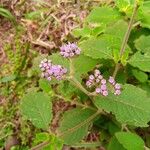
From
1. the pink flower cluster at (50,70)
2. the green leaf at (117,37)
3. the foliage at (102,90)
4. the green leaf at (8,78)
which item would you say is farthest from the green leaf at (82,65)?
the green leaf at (8,78)

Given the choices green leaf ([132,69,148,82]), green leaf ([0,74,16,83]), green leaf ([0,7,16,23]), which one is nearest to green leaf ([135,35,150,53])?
green leaf ([132,69,148,82])

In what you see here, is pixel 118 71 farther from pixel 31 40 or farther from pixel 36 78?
pixel 31 40

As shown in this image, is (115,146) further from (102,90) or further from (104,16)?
(104,16)

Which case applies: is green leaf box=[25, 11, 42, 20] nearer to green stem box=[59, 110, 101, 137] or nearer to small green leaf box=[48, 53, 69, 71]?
small green leaf box=[48, 53, 69, 71]

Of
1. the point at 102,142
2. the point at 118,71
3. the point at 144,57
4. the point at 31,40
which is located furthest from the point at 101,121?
the point at 31,40

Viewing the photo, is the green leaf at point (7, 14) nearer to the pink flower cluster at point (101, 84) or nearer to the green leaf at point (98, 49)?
the green leaf at point (98, 49)

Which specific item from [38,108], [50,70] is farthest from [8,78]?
[50,70]

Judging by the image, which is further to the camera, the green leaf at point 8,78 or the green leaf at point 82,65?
the green leaf at point 8,78

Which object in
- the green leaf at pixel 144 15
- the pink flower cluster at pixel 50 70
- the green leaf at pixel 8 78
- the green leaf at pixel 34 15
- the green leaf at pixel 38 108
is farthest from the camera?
the green leaf at pixel 34 15
